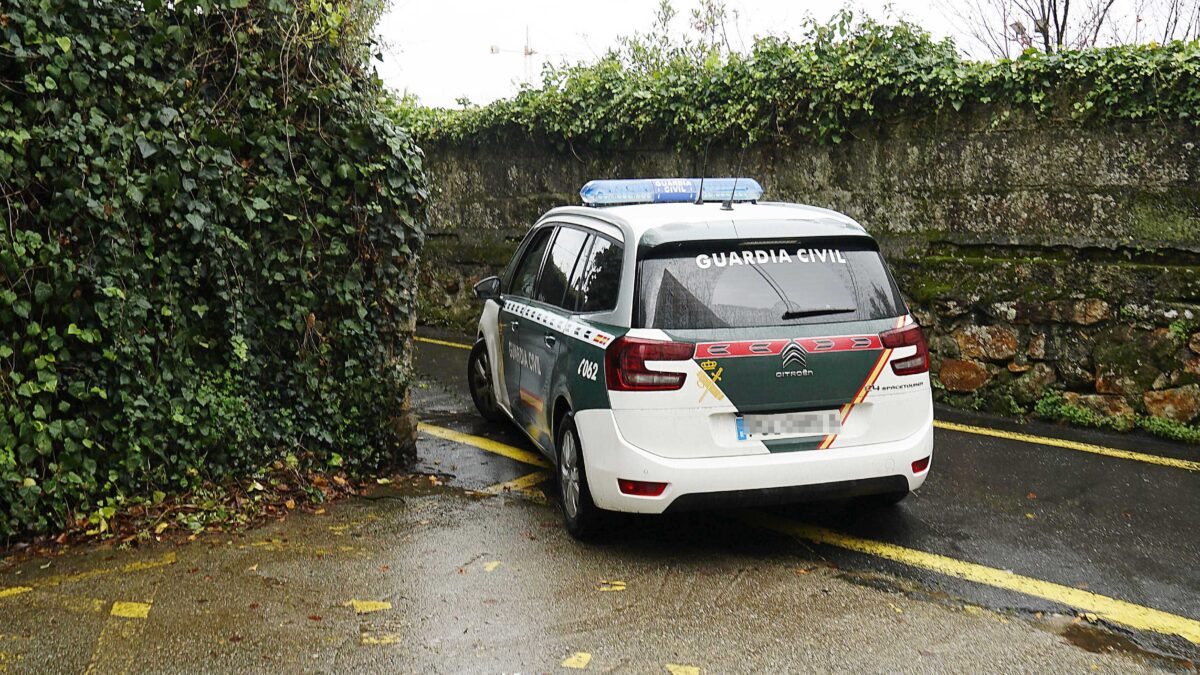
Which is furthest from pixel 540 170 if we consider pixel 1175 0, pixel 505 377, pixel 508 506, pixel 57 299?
pixel 1175 0

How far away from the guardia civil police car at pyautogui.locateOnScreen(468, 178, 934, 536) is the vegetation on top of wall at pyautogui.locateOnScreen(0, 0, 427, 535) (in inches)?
63.2

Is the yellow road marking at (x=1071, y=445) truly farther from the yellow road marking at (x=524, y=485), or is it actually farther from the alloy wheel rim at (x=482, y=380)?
the alloy wheel rim at (x=482, y=380)

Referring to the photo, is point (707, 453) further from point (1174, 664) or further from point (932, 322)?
point (932, 322)

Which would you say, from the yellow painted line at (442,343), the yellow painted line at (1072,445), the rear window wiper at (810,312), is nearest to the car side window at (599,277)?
the rear window wiper at (810,312)

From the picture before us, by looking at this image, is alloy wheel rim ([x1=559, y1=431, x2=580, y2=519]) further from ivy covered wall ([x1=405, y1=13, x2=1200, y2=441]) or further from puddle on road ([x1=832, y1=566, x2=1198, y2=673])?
ivy covered wall ([x1=405, y1=13, x2=1200, y2=441])

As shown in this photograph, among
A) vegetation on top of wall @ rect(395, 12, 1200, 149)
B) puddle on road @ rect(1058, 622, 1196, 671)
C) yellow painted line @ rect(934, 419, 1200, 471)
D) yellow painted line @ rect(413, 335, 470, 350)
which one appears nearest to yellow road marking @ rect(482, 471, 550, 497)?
puddle on road @ rect(1058, 622, 1196, 671)

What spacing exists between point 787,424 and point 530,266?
2546mm

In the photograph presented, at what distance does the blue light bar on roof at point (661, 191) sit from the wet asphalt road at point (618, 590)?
180cm

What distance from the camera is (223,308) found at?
5.86 meters

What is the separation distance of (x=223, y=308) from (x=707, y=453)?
2.76 meters

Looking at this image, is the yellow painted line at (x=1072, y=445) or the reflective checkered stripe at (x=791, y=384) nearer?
the reflective checkered stripe at (x=791, y=384)

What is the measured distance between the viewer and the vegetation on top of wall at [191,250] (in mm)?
5082

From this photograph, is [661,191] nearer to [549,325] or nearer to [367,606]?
[549,325]

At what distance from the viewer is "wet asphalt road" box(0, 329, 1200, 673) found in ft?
13.4
